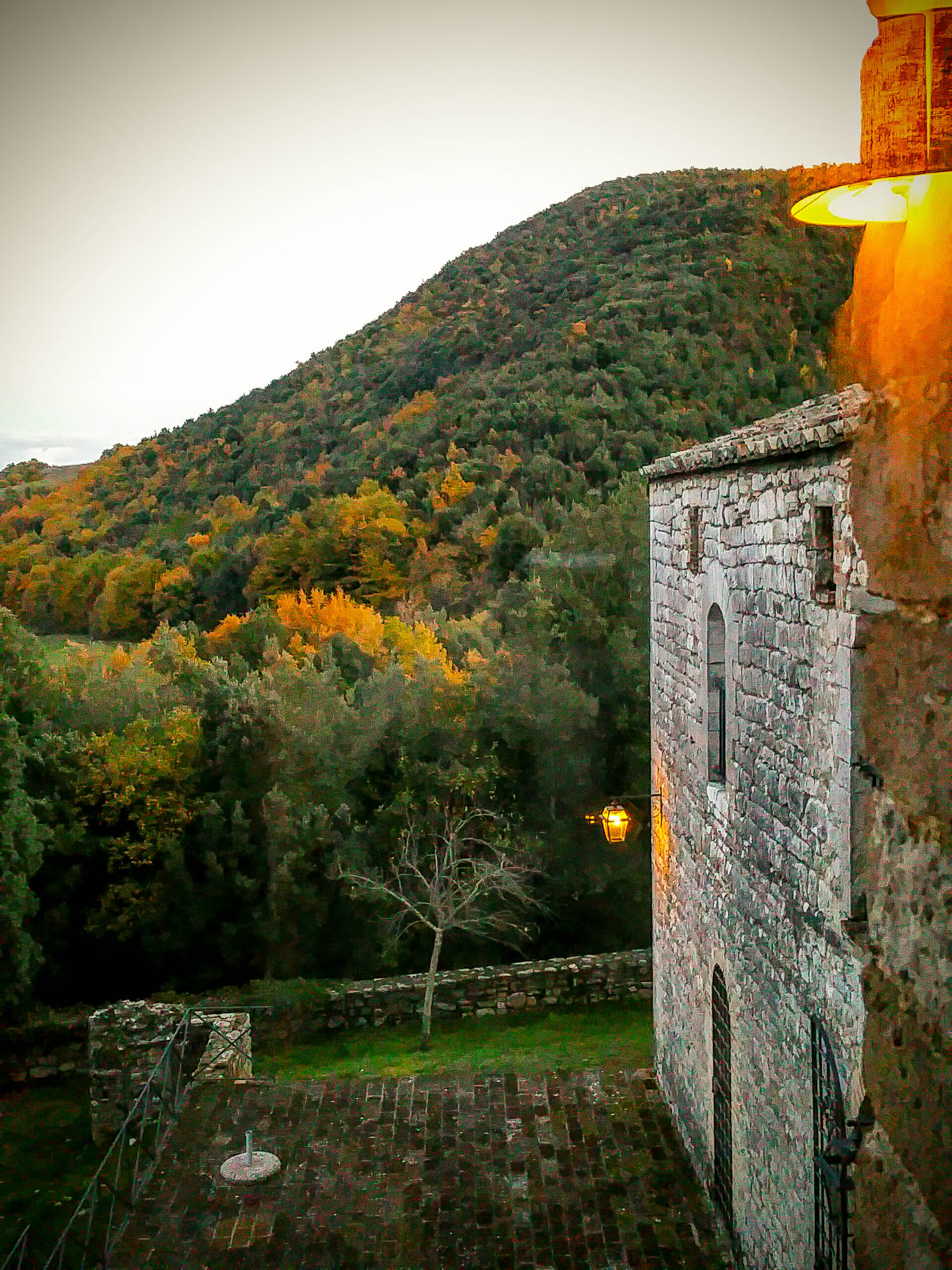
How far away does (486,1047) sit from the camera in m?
13.8

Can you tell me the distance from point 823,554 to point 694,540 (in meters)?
2.85

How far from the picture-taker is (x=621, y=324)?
109ft

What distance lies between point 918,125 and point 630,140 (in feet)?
10.8

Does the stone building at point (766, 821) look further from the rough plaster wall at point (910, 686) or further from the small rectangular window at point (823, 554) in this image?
the rough plaster wall at point (910, 686)

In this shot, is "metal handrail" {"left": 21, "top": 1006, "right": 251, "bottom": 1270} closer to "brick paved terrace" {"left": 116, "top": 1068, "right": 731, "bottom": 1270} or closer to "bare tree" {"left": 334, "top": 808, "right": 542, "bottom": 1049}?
"brick paved terrace" {"left": 116, "top": 1068, "right": 731, "bottom": 1270}

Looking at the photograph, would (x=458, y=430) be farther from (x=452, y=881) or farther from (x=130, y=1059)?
(x=130, y=1059)

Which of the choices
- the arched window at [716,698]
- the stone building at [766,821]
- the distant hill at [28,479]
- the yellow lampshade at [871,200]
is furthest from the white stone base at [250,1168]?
the distant hill at [28,479]

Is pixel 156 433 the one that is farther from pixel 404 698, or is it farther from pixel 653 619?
pixel 653 619

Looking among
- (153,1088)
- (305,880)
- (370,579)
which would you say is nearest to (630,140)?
(153,1088)

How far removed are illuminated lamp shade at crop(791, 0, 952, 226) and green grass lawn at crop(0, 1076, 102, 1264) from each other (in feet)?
36.0

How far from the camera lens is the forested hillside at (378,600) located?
632 inches

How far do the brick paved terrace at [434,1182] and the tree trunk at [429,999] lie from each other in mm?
2269

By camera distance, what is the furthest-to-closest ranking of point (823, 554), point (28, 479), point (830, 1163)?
point (28, 479)
point (823, 554)
point (830, 1163)

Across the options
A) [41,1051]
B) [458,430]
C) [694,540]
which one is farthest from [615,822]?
[458,430]
